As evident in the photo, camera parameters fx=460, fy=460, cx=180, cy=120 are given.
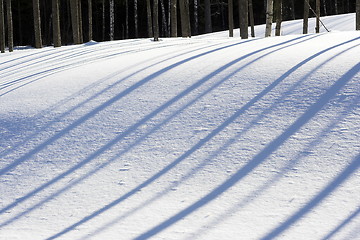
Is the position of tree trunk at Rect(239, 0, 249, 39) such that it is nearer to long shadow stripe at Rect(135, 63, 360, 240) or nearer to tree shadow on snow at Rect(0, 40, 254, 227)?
tree shadow on snow at Rect(0, 40, 254, 227)

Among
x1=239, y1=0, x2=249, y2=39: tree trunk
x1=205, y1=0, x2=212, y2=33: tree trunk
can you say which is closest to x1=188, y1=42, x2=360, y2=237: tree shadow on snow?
x1=239, y1=0, x2=249, y2=39: tree trunk

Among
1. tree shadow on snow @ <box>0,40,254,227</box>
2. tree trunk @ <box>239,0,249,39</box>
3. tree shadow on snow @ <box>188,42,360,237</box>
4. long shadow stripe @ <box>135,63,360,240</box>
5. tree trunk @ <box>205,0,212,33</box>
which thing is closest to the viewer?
long shadow stripe @ <box>135,63,360,240</box>

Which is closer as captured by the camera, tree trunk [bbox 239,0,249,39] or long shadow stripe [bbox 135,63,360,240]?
long shadow stripe [bbox 135,63,360,240]

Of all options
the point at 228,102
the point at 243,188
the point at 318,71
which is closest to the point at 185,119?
the point at 228,102

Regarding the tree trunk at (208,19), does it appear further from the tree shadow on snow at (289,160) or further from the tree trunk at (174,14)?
the tree shadow on snow at (289,160)

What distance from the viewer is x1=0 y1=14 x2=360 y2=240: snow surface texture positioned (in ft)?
11.8

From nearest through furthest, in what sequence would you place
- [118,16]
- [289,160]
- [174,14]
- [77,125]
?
[289,160]
[77,125]
[174,14]
[118,16]

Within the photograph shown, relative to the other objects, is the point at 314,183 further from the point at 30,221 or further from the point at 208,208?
the point at 30,221

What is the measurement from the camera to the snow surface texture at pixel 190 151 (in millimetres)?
3582

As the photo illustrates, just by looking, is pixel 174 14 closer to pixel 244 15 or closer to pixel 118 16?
pixel 244 15

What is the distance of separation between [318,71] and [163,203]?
3.33 m

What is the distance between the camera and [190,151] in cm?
469

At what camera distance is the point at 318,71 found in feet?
20.2

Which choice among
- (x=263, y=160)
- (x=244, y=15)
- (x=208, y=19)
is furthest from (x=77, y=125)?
(x=208, y=19)
